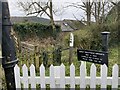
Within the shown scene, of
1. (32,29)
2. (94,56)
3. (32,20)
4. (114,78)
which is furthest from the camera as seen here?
(32,29)

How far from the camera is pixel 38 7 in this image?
2.06m

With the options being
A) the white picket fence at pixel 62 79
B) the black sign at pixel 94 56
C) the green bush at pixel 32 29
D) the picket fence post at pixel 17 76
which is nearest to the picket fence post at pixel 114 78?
the white picket fence at pixel 62 79

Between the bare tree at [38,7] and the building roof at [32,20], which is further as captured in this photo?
the building roof at [32,20]

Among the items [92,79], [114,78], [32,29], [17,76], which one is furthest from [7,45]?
[32,29]

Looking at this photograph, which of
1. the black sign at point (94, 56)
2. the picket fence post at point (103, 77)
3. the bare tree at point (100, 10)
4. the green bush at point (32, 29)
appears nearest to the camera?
the picket fence post at point (103, 77)

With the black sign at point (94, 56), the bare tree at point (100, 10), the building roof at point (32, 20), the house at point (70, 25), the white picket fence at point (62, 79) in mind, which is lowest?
the white picket fence at point (62, 79)

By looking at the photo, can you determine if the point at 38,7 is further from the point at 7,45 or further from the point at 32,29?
the point at 7,45

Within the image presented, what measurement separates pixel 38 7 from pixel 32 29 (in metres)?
0.78

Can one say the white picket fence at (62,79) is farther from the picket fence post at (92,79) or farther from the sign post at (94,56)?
the sign post at (94,56)

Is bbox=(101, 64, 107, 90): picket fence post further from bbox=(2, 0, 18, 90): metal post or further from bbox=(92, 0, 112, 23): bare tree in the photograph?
bbox=(92, 0, 112, 23): bare tree

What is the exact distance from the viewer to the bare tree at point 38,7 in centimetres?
199

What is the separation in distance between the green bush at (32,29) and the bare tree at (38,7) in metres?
0.34

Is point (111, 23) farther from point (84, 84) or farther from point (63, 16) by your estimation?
point (84, 84)

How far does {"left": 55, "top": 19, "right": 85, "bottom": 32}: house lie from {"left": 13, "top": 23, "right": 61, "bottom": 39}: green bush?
3.5 inches
